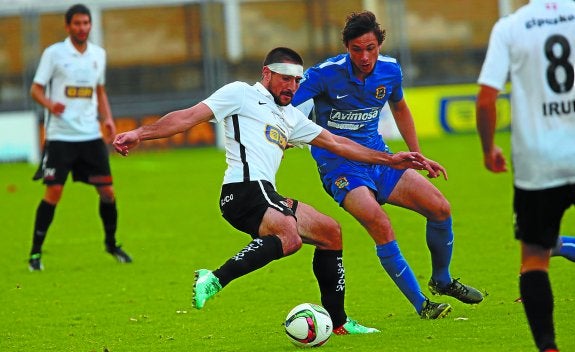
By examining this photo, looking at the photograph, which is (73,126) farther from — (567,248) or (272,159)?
(567,248)

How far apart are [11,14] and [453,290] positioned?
818 inches

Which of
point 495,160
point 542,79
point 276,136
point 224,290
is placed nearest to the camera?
→ point 542,79

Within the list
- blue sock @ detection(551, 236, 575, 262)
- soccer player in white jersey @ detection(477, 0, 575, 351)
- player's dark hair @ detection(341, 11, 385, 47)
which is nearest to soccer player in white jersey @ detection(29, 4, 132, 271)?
player's dark hair @ detection(341, 11, 385, 47)

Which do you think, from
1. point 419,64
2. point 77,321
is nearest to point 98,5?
point 419,64

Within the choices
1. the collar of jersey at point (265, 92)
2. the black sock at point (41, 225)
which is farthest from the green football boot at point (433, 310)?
the black sock at point (41, 225)

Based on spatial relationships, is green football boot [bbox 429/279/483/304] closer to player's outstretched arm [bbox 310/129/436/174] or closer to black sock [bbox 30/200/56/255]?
player's outstretched arm [bbox 310/129/436/174]

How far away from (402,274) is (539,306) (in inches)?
85.8

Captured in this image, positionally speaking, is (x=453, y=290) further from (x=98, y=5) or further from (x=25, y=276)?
(x=98, y=5)

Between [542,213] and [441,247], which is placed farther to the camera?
[441,247]

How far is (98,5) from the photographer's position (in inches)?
1126

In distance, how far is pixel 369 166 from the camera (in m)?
8.59

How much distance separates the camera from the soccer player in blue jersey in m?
8.27

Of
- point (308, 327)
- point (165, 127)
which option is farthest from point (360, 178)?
point (165, 127)

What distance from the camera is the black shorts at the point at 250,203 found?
7570 millimetres
